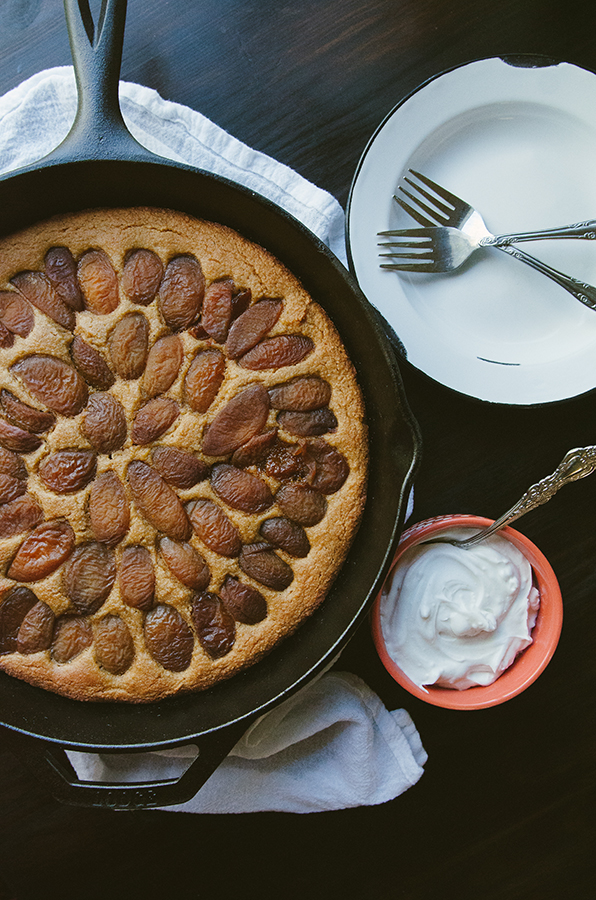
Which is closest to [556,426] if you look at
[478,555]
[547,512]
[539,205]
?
[547,512]

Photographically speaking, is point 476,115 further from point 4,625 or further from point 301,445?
point 4,625

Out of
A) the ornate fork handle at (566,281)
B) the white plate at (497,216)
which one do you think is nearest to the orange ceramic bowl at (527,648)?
the white plate at (497,216)

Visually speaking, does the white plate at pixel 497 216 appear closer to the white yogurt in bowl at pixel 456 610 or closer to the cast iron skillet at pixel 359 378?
the cast iron skillet at pixel 359 378

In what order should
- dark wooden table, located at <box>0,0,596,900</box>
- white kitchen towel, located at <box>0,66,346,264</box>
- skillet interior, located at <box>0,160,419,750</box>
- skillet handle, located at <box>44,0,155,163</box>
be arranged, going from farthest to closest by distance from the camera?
dark wooden table, located at <box>0,0,596,900</box> → white kitchen towel, located at <box>0,66,346,264</box> → skillet interior, located at <box>0,160,419,750</box> → skillet handle, located at <box>44,0,155,163</box>

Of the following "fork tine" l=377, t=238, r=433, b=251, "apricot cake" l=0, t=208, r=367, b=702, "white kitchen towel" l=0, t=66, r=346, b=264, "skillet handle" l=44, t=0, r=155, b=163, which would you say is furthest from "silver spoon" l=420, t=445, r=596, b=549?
"skillet handle" l=44, t=0, r=155, b=163

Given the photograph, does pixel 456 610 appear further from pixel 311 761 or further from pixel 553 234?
pixel 553 234

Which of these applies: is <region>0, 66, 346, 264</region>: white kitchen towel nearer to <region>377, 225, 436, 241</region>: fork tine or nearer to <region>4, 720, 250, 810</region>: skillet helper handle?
<region>377, 225, 436, 241</region>: fork tine
